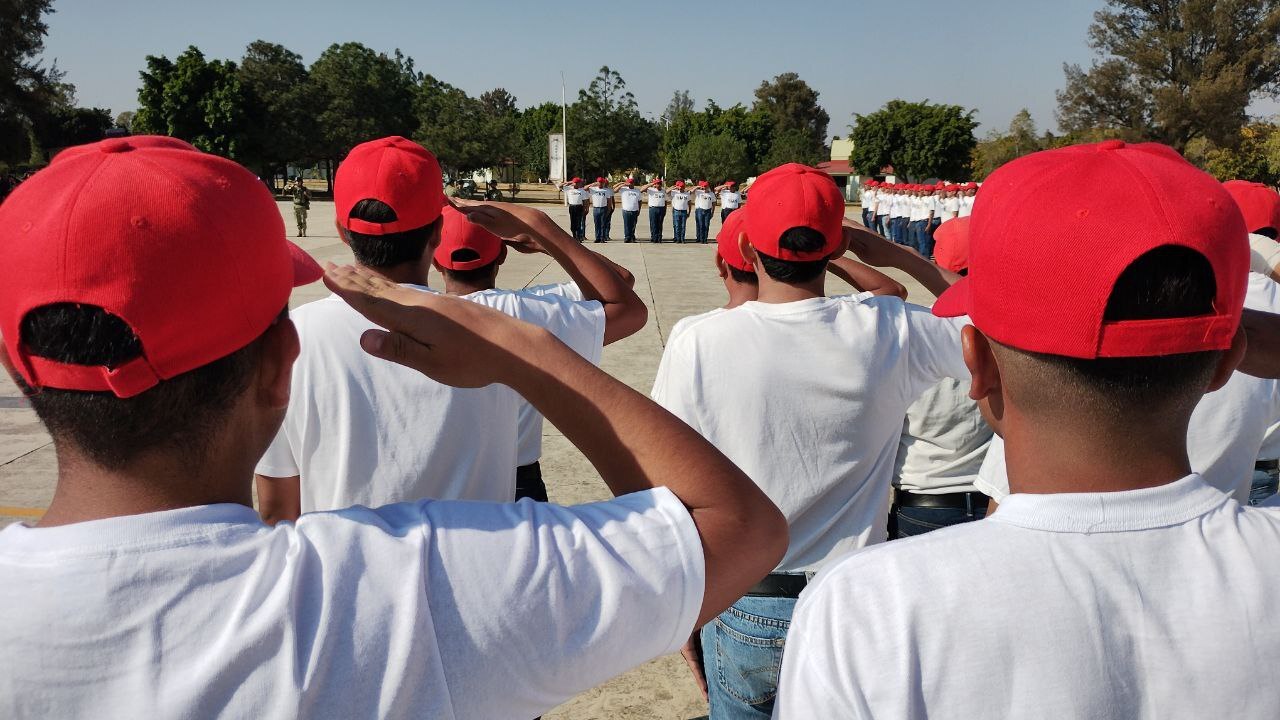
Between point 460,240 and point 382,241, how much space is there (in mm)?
778

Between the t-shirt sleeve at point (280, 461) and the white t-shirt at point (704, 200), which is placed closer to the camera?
the t-shirt sleeve at point (280, 461)

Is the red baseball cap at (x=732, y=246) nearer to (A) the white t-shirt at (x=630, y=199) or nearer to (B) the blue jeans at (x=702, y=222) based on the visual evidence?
(A) the white t-shirt at (x=630, y=199)

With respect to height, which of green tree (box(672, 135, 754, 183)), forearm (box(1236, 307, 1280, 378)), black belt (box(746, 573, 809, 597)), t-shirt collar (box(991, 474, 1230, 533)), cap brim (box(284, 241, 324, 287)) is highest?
green tree (box(672, 135, 754, 183))

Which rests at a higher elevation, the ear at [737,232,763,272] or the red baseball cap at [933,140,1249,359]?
the red baseball cap at [933,140,1249,359]

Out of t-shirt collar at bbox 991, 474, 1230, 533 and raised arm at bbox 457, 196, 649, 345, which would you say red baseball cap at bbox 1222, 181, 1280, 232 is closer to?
raised arm at bbox 457, 196, 649, 345

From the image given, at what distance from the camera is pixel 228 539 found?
92 centimetres

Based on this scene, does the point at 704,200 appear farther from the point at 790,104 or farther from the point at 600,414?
the point at 790,104

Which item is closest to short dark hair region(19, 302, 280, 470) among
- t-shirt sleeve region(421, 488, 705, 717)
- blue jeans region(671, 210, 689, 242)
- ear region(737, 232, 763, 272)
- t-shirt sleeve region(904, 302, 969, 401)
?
t-shirt sleeve region(421, 488, 705, 717)

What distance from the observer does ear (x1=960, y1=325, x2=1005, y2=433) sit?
3.70 feet

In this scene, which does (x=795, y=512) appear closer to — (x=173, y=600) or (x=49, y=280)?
(x=173, y=600)

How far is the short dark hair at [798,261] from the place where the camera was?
221 cm

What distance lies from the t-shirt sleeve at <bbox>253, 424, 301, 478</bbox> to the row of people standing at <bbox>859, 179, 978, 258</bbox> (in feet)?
62.7

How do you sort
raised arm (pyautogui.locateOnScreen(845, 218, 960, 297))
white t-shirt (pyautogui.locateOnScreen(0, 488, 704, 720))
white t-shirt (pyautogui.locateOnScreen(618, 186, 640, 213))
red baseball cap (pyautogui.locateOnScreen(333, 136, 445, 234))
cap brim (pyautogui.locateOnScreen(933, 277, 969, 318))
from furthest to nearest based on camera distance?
white t-shirt (pyautogui.locateOnScreen(618, 186, 640, 213)), raised arm (pyautogui.locateOnScreen(845, 218, 960, 297)), red baseball cap (pyautogui.locateOnScreen(333, 136, 445, 234)), cap brim (pyautogui.locateOnScreen(933, 277, 969, 318)), white t-shirt (pyautogui.locateOnScreen(0, 488, 704, 720))

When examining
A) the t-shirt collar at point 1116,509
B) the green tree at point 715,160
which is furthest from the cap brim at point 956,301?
the green tree at point 715,160
